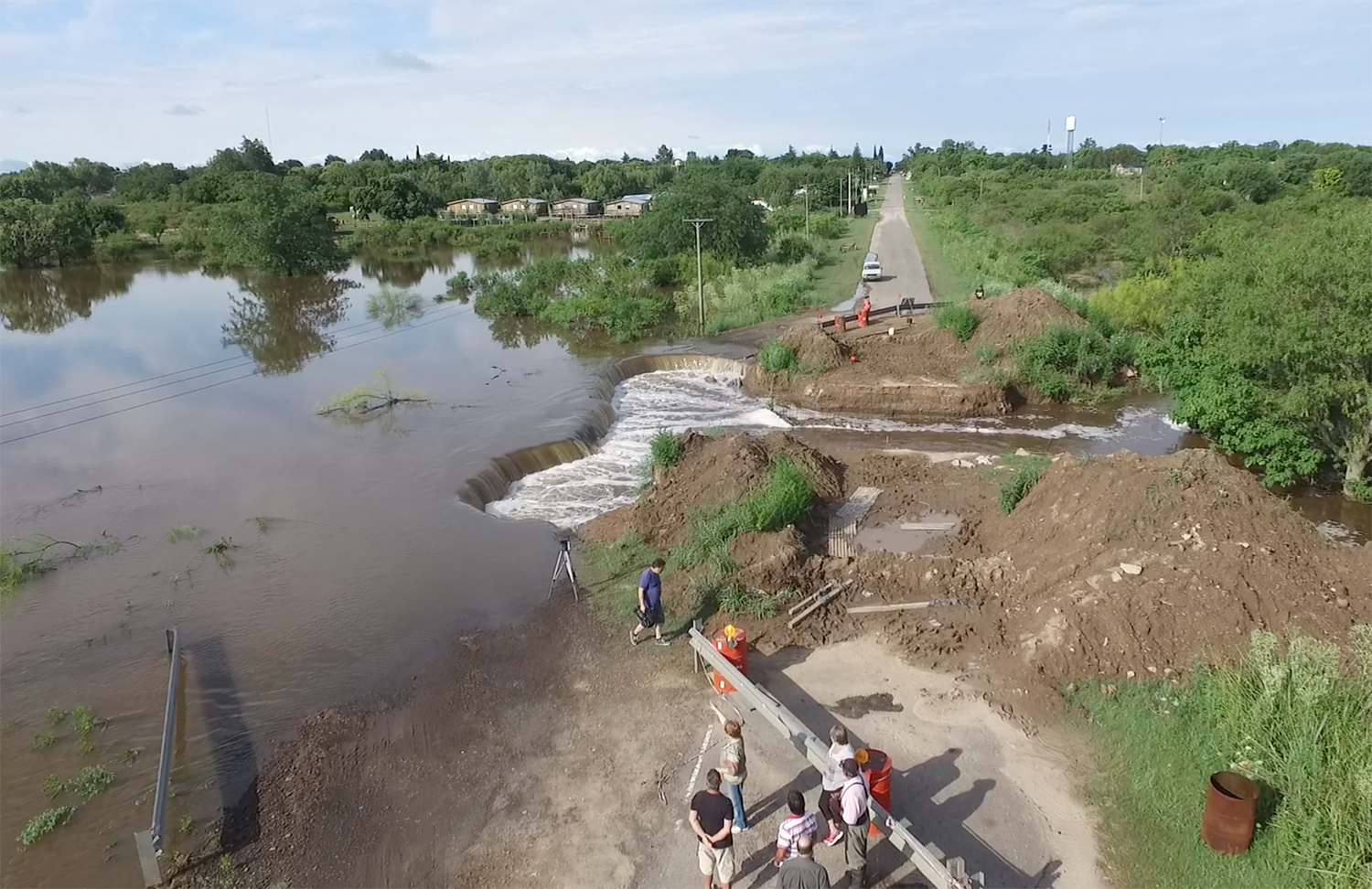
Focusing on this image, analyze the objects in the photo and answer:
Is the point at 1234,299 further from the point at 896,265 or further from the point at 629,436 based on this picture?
the point at 896,265

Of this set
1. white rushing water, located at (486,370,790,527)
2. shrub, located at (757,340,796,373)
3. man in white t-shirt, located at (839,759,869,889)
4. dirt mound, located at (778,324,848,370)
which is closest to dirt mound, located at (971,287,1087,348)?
dirt mound, located at (778,324,848,370)

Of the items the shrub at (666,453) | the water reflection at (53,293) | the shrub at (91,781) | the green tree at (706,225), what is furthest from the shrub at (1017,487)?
the water reflection at (53,293)

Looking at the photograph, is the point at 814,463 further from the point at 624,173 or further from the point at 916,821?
the point at 624,173

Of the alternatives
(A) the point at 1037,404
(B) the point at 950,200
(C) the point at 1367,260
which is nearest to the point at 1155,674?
(C) the point at 1367,260

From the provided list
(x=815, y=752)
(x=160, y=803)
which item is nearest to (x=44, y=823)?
(x=160, y=803)

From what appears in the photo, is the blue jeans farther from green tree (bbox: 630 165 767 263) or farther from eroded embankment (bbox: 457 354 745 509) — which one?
green tree (bbox: 630 165 767 263)
